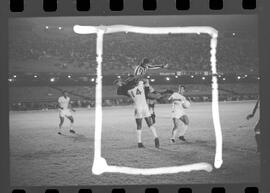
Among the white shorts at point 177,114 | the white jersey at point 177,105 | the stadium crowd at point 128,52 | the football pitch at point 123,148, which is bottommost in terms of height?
the football pitch at point 123,148

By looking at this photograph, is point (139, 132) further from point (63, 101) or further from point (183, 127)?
point (63, 101)

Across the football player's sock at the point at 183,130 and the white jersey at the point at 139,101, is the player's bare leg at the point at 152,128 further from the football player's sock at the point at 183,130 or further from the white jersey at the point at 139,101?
the football player's sock at the point at 183,130

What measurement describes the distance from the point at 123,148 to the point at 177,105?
387 millimetres

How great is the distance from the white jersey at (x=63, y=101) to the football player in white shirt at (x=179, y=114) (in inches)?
22.8

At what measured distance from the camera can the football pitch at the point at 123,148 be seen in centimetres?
253

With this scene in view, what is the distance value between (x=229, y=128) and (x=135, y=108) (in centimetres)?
54

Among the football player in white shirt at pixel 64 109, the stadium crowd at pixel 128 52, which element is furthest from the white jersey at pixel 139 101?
the football player in white shirt at pixel 64 109

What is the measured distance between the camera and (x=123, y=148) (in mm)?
2555

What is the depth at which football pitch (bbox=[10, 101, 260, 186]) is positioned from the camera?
8.29 feet

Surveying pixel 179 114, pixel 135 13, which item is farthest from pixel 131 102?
pixel 135 13

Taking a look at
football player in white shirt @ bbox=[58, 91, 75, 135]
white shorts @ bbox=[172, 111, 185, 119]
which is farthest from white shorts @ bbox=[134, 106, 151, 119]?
football player in white shirt @ bbox=[58, 91, 75, 135]

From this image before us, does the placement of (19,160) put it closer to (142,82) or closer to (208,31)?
(142,82)

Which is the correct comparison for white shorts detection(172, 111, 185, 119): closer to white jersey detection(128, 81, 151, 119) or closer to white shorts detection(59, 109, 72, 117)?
white jersey detection(128, 81, 151, 119)

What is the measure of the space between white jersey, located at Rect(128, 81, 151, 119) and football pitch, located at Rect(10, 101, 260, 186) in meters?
0.04
